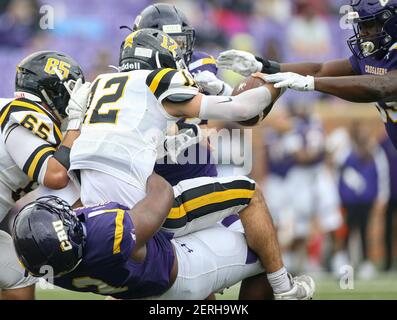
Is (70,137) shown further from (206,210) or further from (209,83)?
(209,83)

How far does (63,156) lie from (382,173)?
7.20 meters

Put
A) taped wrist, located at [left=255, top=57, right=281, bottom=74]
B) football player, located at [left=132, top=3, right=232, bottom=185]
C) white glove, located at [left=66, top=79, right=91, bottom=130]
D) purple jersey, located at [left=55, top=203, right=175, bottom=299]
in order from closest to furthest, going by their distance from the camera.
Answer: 1. purple jersey, located at [left=55, top=203, right=175, bottom=299]
2. white glove, located at [left=66, top=79, right=91, bottom=130]
3. football player, located at [left=132, top=3, right=232, bottom=185]
4. taped wrist, located at [left=255, top=57, right=281, bottom=74]

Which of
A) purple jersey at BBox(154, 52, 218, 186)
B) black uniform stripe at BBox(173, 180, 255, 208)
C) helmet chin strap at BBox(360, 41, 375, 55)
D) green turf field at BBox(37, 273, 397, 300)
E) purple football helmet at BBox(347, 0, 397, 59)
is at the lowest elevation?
green turf field at BBox(37, 273, 397, 300)

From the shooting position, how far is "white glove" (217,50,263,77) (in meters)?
6.04

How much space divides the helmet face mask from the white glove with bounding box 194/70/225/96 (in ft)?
6.04

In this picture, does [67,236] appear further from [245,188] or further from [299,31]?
[299,31]

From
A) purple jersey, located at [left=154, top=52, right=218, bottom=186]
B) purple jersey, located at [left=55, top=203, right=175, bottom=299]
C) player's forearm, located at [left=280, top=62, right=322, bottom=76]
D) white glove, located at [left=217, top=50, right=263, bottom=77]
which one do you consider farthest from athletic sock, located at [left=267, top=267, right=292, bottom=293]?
player's forearm, located at [left=280, top=62, right=322, bottom=76]

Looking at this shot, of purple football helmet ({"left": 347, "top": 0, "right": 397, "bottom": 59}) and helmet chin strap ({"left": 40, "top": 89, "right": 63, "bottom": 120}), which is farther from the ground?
purple football helmet ({"left": 347, "top": 0, "right": 397, "bottom": 59})

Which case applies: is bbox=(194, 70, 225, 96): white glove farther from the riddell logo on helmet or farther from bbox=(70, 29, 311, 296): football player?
the riddell logo on helmet

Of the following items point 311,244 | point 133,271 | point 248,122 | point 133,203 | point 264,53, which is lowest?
point 311,244

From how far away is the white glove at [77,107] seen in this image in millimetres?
5383

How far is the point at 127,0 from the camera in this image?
13102 millimetres

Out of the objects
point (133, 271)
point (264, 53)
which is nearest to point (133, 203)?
point (133, 271)

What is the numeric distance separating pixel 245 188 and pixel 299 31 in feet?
27.4
